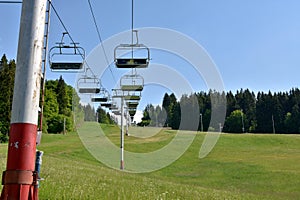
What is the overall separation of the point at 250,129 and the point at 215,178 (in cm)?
10689

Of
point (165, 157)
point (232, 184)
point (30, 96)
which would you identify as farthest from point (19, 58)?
point (165, 157)

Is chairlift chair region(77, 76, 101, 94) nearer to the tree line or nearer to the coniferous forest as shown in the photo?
the coniferous forest

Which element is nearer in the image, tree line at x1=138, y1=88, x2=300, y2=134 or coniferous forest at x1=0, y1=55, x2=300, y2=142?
coniferous forest at x1=0, y1=55, x2=300, y2=142

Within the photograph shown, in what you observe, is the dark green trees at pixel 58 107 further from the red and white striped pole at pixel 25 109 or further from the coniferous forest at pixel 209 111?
the red and white striped pole at pixel 25 109

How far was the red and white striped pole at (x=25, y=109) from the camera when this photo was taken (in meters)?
3.61

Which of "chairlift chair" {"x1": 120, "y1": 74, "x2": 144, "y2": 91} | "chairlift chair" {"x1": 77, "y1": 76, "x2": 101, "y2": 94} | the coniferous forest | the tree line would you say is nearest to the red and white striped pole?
"chairlift chair" {"x1": 120, "y1": 74, "x2": 144, "y2": 91}

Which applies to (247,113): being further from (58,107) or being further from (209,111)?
(58,107)

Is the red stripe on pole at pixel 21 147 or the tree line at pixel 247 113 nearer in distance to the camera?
the red stripe on pole at pixel 21 147

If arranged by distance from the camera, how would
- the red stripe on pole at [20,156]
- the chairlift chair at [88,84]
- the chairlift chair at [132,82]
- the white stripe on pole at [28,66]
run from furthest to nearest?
the chairlift chair at [88,84], the chairlift chair at [132,82], the white stripe on pole at [28,66], the red stripe on pole at [20,156]

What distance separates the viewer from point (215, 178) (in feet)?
102

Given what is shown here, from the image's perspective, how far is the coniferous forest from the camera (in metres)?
104

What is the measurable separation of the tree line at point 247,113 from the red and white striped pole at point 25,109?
114035 mm

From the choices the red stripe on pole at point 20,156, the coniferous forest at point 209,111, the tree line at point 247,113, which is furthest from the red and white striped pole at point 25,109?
the tree line at point 247,113

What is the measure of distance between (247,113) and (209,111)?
16738 millimetres
